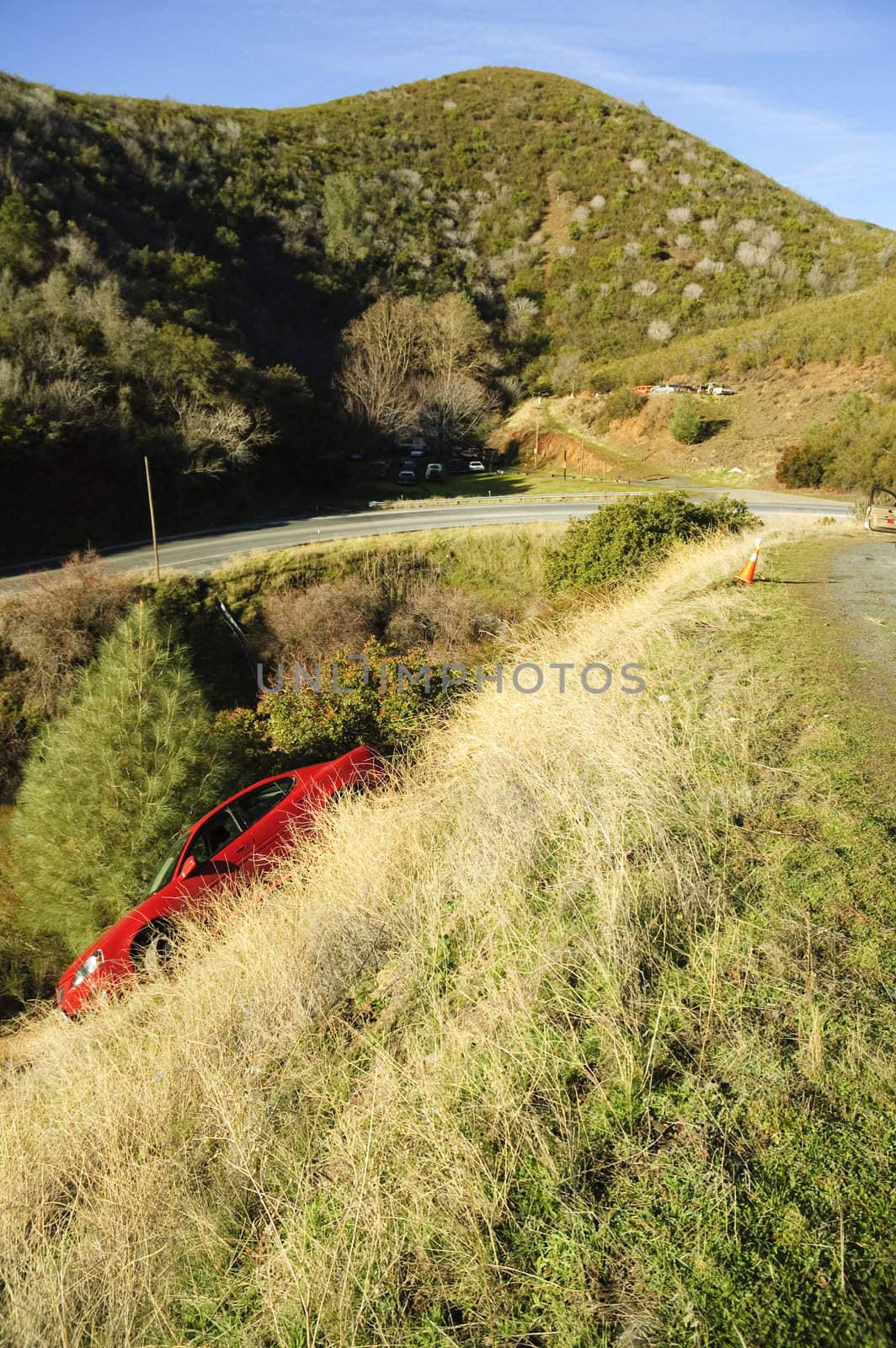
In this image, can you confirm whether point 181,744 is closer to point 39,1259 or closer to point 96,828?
point 96,828

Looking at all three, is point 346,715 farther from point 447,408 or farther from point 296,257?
point 296,257

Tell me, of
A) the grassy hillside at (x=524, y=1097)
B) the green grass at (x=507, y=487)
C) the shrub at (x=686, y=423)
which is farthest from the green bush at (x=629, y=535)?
the shrub at (x=686, y=423)

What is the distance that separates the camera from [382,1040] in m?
3.49

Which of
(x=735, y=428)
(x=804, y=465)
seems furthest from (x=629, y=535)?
(x=735, y=428)

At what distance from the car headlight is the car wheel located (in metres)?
0.36

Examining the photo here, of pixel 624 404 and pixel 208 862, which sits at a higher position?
pixel 624 404

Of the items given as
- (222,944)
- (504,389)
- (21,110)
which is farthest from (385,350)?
(222,944)

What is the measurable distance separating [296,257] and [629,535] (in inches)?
1863

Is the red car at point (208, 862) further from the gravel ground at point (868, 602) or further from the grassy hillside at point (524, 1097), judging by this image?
the gravel ground at point (868, 602)

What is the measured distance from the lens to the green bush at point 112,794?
420 inches

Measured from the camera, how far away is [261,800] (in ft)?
26.6

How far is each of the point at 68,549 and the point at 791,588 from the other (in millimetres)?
24347

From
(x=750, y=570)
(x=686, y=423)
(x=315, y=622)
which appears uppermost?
(x=686, y=423)

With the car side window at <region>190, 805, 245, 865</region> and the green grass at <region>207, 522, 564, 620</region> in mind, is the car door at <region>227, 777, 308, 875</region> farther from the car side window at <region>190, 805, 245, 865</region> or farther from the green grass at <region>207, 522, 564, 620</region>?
the green grass at <region>207, 522, 564, 620</region>
